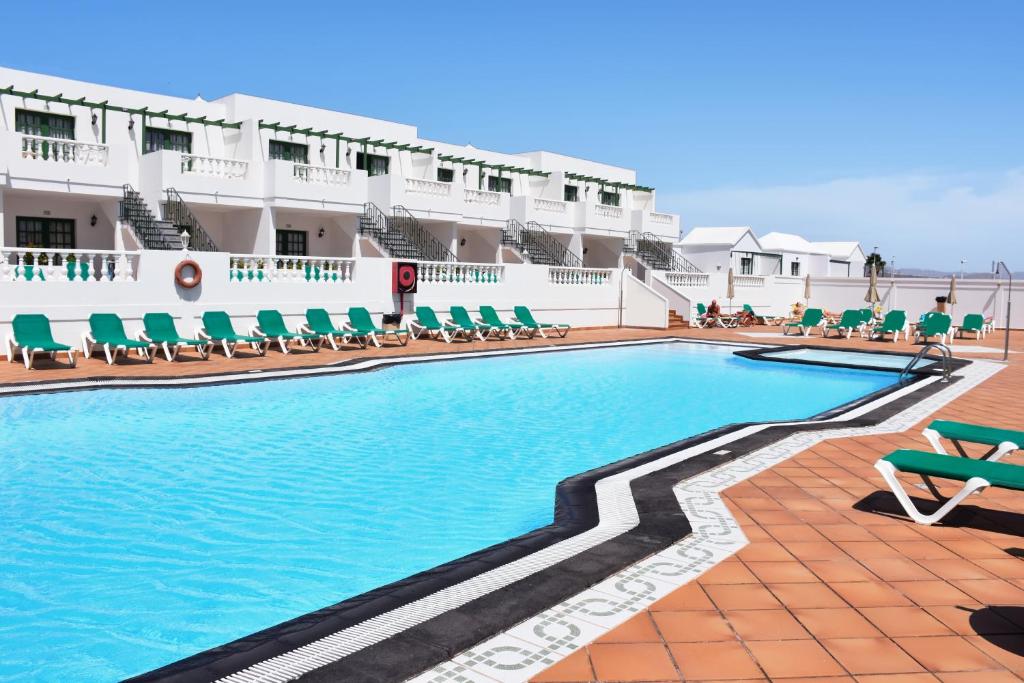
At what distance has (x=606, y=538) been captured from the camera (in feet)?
14.8

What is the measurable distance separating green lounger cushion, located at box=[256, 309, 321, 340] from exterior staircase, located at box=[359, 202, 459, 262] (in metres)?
7.35

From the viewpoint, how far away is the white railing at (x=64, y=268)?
13.4 m

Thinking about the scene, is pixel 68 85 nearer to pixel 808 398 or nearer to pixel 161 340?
pixel 161 340

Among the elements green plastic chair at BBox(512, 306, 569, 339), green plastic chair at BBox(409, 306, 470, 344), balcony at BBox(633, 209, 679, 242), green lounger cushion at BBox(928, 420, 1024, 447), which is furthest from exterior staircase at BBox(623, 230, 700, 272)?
green lounger cushion at BBox(928, 420, 1024, 447)

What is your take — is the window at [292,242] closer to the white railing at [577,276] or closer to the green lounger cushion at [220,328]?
the white railing at [577,276]

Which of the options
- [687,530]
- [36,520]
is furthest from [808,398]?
[36,520]

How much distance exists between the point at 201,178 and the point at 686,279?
17369 mm

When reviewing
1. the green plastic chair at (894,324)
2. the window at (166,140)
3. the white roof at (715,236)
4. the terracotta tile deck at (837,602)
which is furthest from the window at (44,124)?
the white roof at (715,236)

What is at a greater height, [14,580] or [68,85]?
[68,85]

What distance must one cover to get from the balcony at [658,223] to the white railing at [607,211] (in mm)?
1340

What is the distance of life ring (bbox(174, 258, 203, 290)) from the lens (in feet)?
49.5

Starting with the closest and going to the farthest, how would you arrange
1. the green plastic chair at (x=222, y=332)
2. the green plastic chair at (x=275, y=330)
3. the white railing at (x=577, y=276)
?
the green plastic chair at (x=222, y=332), the green plastic chair at (x=275, y=330), the white railing at (x=577, y=276)

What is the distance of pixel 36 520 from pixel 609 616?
4686 mm

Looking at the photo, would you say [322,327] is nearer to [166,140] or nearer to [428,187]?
[428,187]
